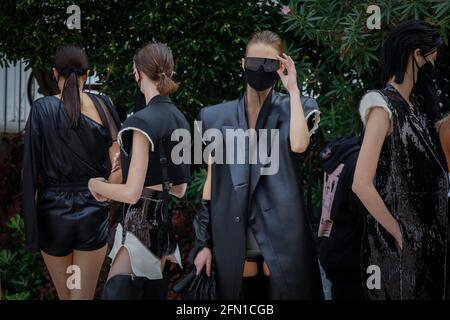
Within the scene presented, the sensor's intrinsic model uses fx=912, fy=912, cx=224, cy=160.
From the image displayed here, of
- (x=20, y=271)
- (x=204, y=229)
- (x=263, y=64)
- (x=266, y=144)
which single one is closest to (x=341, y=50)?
(x=263, y=64)

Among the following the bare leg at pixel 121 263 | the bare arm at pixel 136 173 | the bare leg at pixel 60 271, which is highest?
the bare arm at pixel 136 173

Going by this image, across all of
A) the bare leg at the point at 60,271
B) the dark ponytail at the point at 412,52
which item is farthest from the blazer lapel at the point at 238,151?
the bare leg at the point at 60,271

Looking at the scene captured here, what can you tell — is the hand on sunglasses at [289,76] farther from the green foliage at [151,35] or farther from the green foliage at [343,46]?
the green foliage at [151,35]

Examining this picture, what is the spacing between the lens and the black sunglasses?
451 cm

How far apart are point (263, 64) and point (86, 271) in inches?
67.0

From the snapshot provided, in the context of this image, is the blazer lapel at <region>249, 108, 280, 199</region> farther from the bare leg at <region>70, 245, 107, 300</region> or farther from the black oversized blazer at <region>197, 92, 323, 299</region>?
the bare leg at <region>70, 245, 107, 300</region>

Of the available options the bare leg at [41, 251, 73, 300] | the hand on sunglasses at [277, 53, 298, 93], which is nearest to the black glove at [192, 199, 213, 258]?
the hand on sunglasses at [277, 53, 298, 93]

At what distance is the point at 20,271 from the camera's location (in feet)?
24.1

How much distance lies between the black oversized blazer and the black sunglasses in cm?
22

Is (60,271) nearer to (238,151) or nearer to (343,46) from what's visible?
(238,151)

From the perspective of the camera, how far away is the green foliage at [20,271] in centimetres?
730

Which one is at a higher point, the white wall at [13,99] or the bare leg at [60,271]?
the white wall at [13,99]

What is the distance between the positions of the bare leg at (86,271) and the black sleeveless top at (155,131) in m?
0.89

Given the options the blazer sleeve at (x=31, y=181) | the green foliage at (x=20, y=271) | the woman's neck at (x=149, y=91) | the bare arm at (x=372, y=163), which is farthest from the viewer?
the green foliage at (x=20, y=271)
